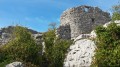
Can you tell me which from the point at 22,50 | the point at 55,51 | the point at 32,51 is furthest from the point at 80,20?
the point at 22,50

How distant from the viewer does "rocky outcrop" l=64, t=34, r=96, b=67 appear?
24.2 m

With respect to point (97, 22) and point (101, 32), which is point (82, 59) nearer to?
point (101, 32)

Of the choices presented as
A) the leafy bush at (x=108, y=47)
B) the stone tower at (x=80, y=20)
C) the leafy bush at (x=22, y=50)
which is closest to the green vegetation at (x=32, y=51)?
the leafy bush at (x=22, y=50)

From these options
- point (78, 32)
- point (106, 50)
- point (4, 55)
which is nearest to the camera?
point (106, 50)

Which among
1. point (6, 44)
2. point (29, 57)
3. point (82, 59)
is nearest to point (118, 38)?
point (82, 59)

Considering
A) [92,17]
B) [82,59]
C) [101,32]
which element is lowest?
[82,59]

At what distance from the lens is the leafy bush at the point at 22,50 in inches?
1086

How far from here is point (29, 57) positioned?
1099 inches

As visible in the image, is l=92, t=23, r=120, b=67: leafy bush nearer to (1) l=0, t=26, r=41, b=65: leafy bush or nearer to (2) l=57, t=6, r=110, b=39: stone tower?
(1) l=0, t=26, r=41, b=65: leafy bush

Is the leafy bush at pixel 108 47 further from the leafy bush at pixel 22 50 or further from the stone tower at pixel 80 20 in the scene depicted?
the stone tower at pixel 80 20

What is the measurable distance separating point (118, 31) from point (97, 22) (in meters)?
8.23

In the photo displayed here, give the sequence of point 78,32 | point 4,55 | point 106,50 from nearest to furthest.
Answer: point 106,50, point 4,55, point 78,32

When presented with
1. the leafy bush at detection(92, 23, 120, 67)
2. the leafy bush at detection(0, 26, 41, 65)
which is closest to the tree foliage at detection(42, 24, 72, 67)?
the leafy bush at detection(0, 26, 41, 65)

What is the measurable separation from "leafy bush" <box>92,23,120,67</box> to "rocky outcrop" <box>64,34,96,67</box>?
798mm
